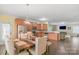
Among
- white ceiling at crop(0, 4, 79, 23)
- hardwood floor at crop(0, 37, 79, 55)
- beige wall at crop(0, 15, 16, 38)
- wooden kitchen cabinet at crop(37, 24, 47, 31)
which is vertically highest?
white ceiling at crop(0, 4, 79, 23)

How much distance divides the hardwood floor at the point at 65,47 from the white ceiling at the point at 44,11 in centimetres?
45

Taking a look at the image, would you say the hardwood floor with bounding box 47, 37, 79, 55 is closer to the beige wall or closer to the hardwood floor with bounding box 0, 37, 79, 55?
the hardwood floor with bounding box 0, 37, 79, 55

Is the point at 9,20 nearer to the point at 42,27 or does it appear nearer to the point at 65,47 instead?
the point at 42,27

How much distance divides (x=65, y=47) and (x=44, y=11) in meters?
0.85

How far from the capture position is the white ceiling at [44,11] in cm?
196

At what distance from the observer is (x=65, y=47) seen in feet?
6.82

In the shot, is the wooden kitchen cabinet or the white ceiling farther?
the wooden kitchen cabinet

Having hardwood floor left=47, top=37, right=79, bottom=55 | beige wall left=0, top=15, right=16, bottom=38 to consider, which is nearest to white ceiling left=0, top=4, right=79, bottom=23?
beige wall left=0, top=15, right=16, bottom=38

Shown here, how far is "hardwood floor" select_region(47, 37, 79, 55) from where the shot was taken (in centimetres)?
203

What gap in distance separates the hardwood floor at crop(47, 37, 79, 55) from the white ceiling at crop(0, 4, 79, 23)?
1.46ft

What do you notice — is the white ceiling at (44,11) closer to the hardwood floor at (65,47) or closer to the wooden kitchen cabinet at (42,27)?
the wooden kitchen cabinet at (42,27)

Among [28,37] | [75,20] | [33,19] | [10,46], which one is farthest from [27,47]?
[75,20]
